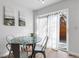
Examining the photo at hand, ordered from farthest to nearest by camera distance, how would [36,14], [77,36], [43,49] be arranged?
[77,36] < [43,49] < [36,14]

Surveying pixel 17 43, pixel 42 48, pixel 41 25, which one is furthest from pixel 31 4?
pixel 42 48

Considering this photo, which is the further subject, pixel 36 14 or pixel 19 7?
pixel 36 14

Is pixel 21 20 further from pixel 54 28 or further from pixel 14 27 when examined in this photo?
pixel 54 28

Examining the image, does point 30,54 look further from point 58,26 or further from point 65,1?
point 65,1

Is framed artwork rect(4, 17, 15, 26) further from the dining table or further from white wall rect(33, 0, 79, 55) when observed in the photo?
white wall rect(33, 0, 79, 55)

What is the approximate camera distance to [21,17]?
2217 millimetres

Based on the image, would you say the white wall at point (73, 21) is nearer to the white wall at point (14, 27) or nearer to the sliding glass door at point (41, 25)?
the sliding glass door at point (41, 25)

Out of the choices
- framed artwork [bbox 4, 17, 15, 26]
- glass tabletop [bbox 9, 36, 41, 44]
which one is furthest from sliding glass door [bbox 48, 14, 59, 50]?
framed artwork [bbox 4, 17, 15, 26]

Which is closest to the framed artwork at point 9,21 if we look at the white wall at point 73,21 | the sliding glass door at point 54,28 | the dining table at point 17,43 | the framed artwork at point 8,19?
the framed artwork at point 8,19

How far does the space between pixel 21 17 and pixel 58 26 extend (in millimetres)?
841

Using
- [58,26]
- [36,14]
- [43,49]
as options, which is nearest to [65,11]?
[58,26]

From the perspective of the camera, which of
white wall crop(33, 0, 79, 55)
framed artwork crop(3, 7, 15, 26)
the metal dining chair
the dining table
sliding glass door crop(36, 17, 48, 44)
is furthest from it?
white wall crop(33, 0, 79, 55)

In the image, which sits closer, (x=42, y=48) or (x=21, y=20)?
(x=21, y=20)

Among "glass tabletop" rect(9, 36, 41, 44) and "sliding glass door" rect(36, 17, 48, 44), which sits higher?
"sliding glass door" rect(36, 17, 48, 44)
